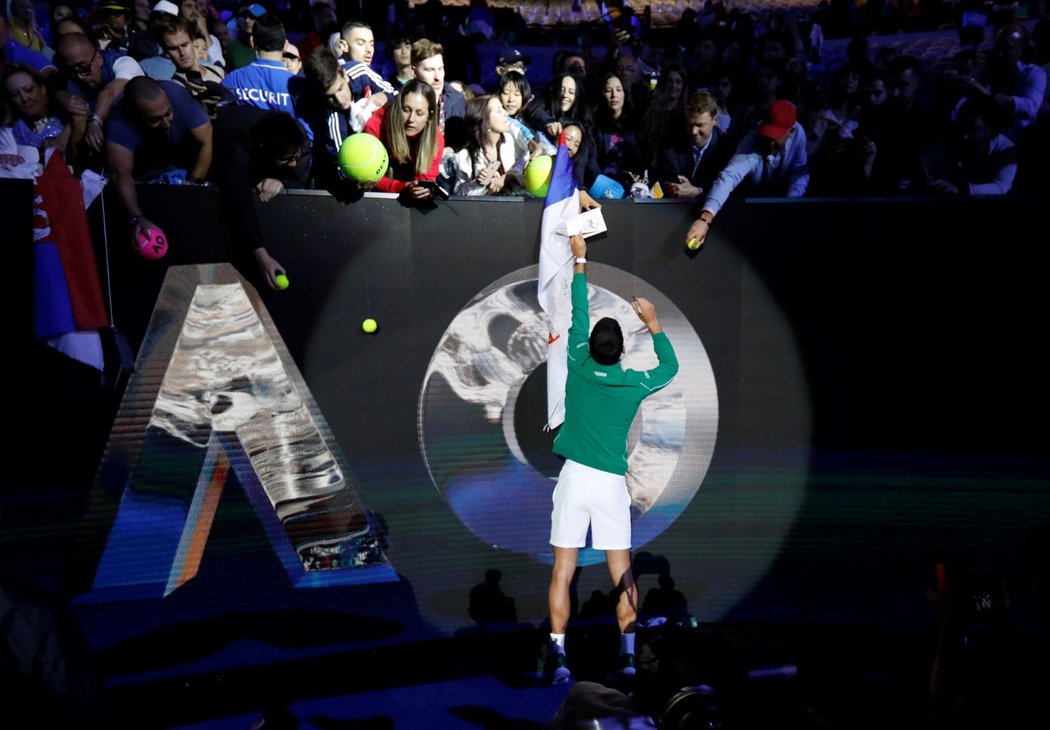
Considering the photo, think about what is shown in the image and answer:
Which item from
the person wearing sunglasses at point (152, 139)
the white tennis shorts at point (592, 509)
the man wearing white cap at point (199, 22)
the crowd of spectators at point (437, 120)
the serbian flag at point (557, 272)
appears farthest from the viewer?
the man wearing white cap at point (199, 22)

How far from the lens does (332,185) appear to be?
5.15 m

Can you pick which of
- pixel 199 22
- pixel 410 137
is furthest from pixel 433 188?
pixel 199 22

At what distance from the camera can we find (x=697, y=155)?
570cm

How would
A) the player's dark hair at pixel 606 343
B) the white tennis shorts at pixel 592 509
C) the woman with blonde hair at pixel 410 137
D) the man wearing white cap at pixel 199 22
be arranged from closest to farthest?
the player's dark hair at pixel 606 343, the white tennis shorts at pixel 592 509, the woman with blonde hair at pixel 410 137, the man wearing white cap at pixel 199 22

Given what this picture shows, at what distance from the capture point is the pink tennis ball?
435 cm

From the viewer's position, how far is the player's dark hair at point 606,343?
4.65 metres

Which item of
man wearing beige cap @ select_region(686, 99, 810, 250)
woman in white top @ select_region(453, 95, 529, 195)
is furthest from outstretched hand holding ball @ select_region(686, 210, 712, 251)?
woman in white top @ select_region(453, 95, 529, 195)

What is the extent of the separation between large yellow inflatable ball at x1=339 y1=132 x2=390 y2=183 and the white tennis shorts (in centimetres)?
192

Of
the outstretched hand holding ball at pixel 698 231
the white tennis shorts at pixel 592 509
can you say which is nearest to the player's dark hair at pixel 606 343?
the white tennis shorts at pixel 592 509

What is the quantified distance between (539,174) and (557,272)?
592 mm

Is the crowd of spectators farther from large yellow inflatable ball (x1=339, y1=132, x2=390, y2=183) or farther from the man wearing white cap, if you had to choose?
large yellow inflatable ball (x1=339, y1=132, x2=390, y2=183)

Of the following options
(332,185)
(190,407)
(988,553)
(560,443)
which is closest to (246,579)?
(190,407)

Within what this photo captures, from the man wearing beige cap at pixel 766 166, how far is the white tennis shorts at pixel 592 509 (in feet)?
5.23

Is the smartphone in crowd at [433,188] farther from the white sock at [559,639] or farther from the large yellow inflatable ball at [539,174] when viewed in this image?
the white sock at [559,639]
